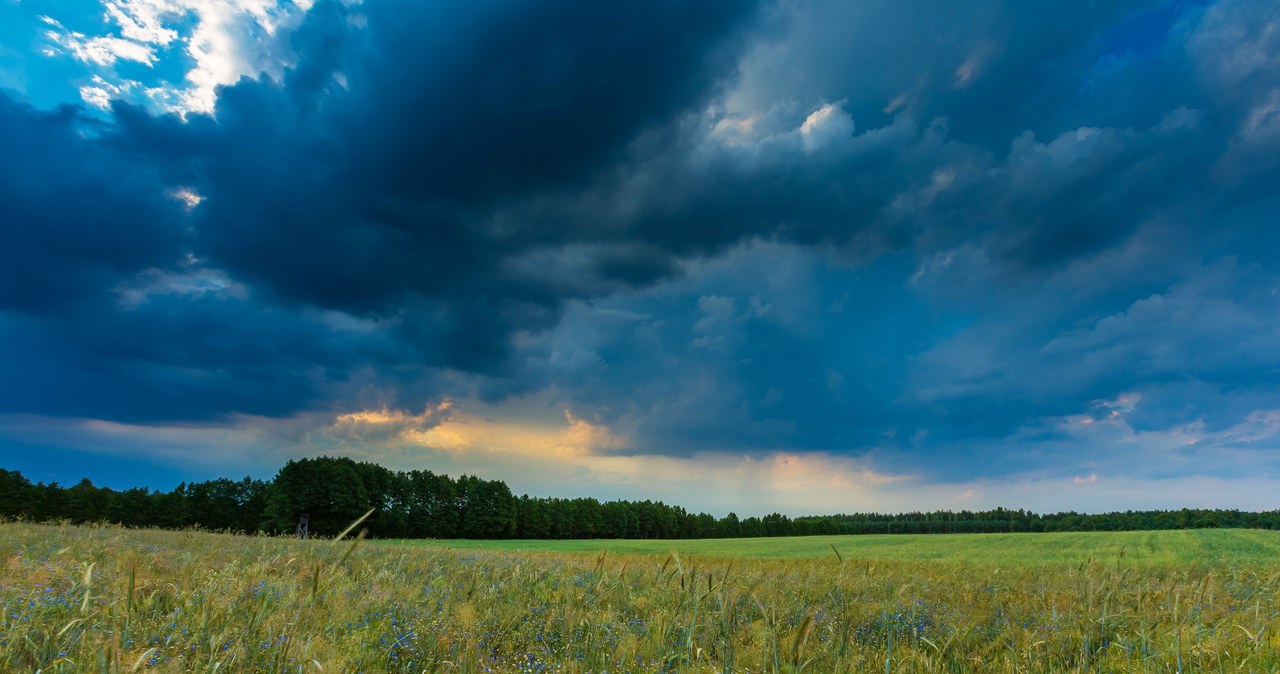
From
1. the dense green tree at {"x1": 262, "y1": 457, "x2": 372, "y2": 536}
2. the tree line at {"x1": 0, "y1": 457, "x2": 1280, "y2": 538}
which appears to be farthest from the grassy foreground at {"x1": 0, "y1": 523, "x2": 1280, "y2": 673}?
the dense green tree at {"x1": 262, "y1": 457, "x2": 372, "y2": 536}

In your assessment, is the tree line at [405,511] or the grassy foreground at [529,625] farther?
the tree line at [405,511]

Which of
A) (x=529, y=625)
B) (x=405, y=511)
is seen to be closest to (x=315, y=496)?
(x=405, y=511)

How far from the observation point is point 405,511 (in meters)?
98.4

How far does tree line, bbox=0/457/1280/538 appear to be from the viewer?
3329 inches

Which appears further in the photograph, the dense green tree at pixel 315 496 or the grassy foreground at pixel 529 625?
the dense green tree at pixel 315 496

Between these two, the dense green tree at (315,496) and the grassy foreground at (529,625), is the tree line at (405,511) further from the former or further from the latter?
the grassy foreground at (529,625)

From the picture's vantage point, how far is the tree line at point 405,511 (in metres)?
84.6

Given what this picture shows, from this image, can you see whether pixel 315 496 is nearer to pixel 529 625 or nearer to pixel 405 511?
pixel 405 511

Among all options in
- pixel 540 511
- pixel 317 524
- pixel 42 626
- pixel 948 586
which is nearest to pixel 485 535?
pixel 540 511

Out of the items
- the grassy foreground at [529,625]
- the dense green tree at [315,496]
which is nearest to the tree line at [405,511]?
the dense green tree at [315,496]

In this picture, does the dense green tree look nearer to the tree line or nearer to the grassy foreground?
the tree line

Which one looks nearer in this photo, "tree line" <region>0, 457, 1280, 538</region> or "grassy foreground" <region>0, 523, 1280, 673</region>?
"grassy foreground" <region>0, 523, 1280, 673</region>

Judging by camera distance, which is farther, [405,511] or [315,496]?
[405,511]

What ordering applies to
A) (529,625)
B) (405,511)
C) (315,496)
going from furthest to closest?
(405,511) < (315,496) < (529,625)
